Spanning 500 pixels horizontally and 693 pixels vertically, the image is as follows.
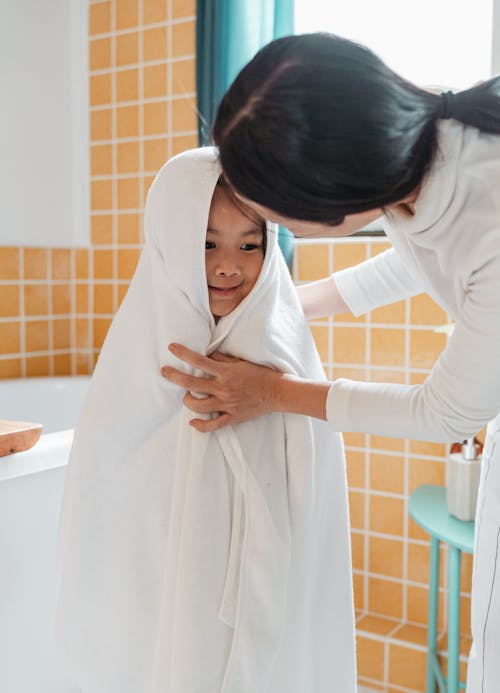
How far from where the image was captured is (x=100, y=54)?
8.48ft

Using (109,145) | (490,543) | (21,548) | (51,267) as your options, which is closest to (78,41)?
(109,145)

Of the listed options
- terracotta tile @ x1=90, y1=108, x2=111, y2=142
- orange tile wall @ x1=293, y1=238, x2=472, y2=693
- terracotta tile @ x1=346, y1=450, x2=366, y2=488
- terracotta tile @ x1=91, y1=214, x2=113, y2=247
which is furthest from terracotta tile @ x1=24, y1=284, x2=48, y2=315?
terracotta tile @ x1=346, y1=450, x2=366, y2=488

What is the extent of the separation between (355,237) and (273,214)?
3.97ft

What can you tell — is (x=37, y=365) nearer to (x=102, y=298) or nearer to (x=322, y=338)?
(x=102, y=298)

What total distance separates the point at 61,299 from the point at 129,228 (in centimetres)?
38

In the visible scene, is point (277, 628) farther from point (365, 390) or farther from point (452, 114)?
point (452, 114)

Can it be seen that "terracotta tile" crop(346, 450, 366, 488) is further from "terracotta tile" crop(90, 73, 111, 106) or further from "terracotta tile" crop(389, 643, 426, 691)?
"terracotta tile" crop(90, 73, 111, 106)

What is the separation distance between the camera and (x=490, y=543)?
1.11 metres

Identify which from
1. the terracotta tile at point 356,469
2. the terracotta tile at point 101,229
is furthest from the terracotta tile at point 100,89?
the terracotta tile at point 356,469

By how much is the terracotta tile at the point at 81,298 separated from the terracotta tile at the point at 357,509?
118 cm

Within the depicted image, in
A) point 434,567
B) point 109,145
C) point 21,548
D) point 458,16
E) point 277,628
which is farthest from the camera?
point 109,145

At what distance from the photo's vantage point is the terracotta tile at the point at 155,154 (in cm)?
245

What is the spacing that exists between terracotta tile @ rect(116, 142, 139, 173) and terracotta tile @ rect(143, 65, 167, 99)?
168 millimetres

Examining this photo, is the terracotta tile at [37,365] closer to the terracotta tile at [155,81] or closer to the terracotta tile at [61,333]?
the terracotta tile at [61,333]
